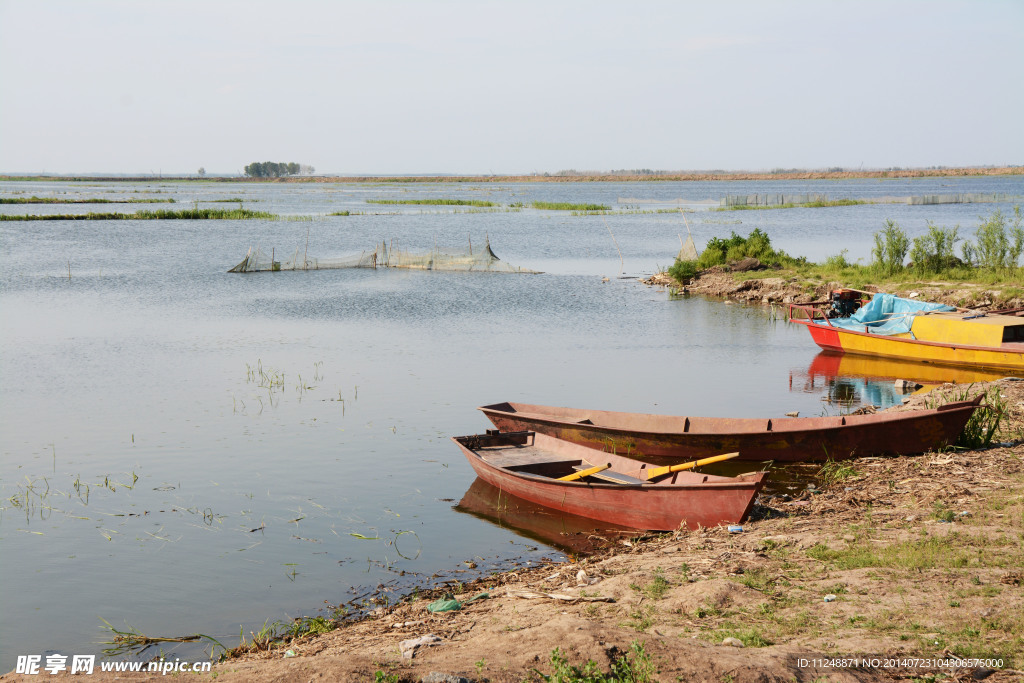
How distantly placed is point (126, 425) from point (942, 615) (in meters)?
14.0

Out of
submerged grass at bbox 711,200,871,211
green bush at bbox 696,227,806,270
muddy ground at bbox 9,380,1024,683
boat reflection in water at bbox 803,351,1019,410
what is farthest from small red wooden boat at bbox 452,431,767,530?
submerged grass at bbox 711,200,871,211

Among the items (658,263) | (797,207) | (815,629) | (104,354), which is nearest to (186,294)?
(104,354)

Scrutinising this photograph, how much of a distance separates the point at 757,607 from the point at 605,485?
3.69 metres

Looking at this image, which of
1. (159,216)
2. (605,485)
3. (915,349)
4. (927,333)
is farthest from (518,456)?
(159,216)

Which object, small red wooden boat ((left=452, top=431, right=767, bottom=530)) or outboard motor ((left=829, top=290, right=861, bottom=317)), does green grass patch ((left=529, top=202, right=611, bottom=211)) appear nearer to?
outboard motor ((left=829, top=290, right=861, bottom=317))

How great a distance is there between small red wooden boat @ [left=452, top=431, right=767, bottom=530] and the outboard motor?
13.5 meters

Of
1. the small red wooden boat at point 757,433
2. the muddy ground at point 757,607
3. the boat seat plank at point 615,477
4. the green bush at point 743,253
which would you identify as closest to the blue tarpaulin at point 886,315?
the small red wooden boat at point 757,433

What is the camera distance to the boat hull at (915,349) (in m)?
18.6

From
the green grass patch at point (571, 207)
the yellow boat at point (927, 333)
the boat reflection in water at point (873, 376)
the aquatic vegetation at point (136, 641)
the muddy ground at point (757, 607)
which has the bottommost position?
the aquatic vegetation at point (136, 641)

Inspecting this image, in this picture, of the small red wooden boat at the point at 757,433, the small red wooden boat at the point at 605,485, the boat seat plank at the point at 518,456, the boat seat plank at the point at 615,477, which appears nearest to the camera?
the small red wooden boat at the point at 605,485

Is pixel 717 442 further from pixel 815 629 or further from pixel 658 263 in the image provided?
pixel 658 263

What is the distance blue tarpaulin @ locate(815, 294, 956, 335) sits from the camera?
20750mm

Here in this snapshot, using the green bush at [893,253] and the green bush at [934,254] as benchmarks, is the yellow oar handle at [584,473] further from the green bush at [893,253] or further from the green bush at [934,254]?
the green bush at [893,253]

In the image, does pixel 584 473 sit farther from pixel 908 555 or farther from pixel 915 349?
pixel 915 349
